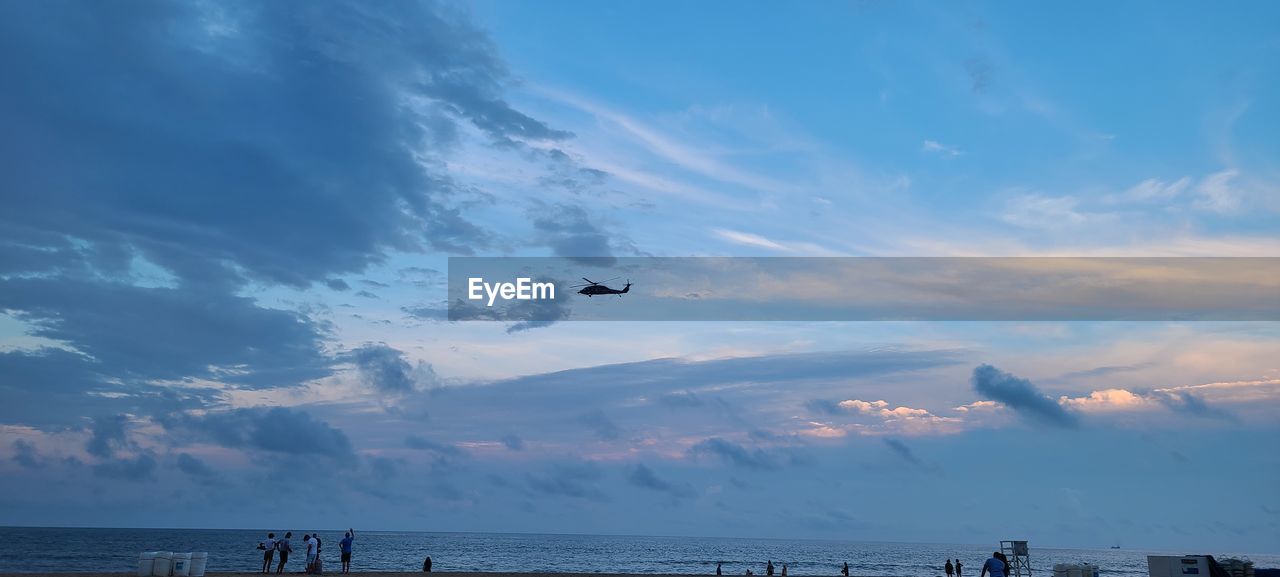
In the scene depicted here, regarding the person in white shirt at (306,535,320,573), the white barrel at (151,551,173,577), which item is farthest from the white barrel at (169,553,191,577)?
the person in white shirt at (306,535,320,573)

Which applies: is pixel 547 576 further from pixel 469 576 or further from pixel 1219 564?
pixel 1219 564

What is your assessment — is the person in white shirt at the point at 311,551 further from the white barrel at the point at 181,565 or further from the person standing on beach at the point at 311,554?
the white barrel at the point at 181,565

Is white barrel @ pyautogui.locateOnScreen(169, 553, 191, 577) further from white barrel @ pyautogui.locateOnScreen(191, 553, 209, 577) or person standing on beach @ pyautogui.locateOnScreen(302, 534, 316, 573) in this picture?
person standing on beach @ pyautogui.locateOnScreen(302, 534, 316, 573)

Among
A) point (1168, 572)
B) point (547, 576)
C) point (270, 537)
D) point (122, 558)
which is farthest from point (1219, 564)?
point (122, 558)

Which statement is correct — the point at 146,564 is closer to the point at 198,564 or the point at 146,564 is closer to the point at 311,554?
the point at 198,564

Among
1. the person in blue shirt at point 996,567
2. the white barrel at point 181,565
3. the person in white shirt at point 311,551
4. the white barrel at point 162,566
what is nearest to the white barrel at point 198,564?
Result: the white barrel at point 181,565
